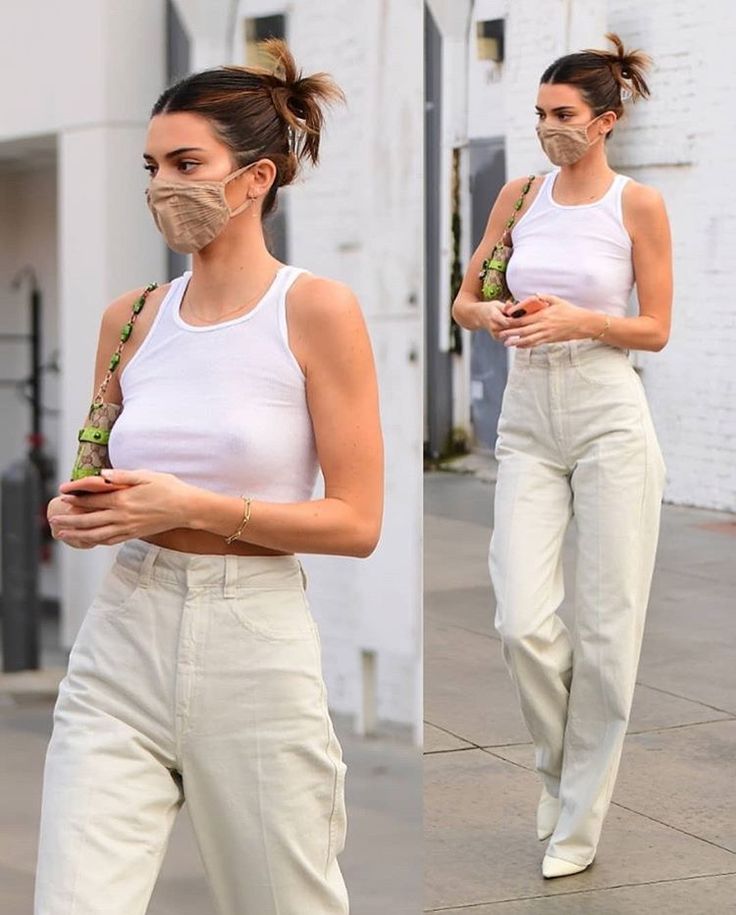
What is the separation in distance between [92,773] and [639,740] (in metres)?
2.04

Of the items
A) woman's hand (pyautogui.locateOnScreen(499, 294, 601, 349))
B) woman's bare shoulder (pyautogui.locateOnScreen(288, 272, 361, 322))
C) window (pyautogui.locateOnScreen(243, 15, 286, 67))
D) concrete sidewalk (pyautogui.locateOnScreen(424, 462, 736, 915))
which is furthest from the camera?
concrete sidewalk (pyautogui.locateOnScreen(424, 462, 736, 915))

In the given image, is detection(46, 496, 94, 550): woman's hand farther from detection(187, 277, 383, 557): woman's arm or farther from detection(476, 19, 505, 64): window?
detection(476, 19, 505, 64): window

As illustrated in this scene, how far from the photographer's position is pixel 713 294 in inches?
143

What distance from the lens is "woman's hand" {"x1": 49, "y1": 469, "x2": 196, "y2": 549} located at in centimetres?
183

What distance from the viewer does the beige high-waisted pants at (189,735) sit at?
1913mm

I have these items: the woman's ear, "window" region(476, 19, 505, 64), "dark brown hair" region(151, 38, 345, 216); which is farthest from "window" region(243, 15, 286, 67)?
the woman's ear

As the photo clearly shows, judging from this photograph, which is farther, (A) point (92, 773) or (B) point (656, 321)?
(B) point (656, 321)

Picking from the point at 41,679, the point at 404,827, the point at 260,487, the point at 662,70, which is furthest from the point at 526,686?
the point at 260,487

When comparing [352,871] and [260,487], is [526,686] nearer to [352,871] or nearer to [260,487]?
[352,871]

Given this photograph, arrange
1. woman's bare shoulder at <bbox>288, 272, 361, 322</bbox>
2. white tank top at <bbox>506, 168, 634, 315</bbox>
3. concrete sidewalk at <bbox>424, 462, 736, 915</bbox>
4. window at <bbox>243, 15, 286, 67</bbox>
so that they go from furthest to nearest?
concrete sidewalk at <bbox>424, 462, 736, 915</bbox> → white tank top at <bbox>506, 168, 634, 315</bbox> → window at <bbox>243, 15, 286, 67</bbox> → woman's bare shoulder at <bbox>288, 272, 361, 322</bbox>

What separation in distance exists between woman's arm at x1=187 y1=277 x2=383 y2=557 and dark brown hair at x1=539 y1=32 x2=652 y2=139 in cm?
149

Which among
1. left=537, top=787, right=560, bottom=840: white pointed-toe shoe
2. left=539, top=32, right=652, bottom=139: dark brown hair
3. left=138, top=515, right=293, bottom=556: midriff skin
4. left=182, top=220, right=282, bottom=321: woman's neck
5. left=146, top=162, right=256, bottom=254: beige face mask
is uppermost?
left=539, top=32, right=652, bottom=139: dark brown hair

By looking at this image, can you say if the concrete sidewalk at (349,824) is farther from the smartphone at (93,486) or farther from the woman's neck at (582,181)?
the smartphone at (93,486)

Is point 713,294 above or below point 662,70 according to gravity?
below
